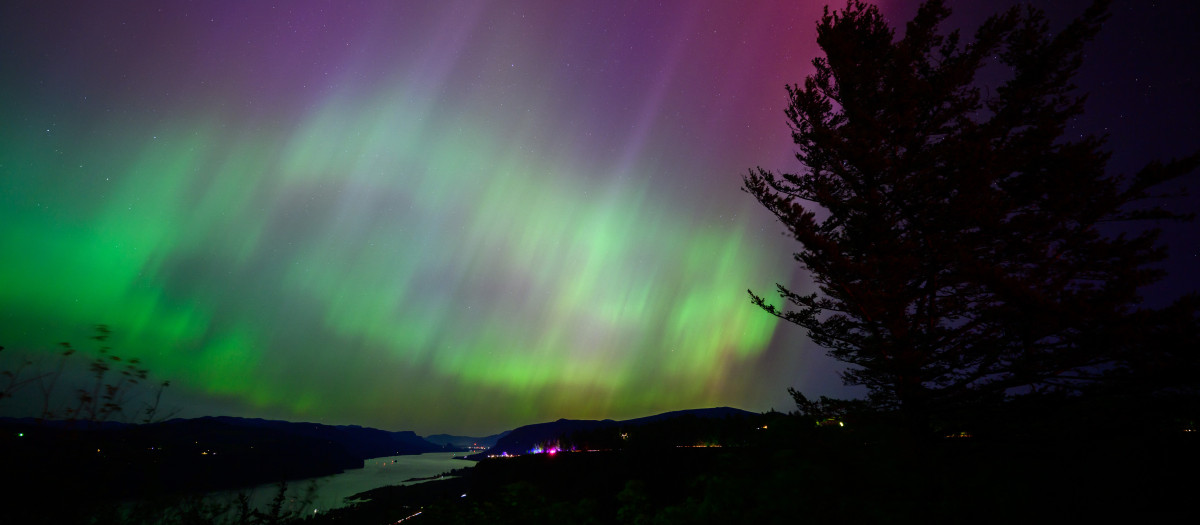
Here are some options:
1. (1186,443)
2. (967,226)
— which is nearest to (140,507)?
(1186,443)

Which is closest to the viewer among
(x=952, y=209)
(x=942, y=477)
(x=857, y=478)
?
(x=942, y=477)

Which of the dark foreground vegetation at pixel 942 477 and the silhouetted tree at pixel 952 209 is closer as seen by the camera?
the dark foreground vegetation at pixel 942 477

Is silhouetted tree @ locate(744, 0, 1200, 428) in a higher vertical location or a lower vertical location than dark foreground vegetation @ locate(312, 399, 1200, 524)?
higher

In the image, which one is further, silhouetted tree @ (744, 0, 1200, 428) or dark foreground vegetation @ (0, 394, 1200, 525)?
silhouetted tree @ (744, 0, 1200, 428)

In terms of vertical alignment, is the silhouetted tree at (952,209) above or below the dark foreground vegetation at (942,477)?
above

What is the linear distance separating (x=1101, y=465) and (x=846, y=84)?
9.28m

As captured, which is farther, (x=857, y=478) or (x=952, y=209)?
(x=952, y=209)

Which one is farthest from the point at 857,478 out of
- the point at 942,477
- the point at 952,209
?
the point at 952,209

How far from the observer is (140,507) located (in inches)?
185

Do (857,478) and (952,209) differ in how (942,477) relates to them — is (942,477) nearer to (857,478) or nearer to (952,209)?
(857,478)

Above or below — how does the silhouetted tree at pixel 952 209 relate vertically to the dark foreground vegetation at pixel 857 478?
above

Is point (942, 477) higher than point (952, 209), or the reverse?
point (952, 209)

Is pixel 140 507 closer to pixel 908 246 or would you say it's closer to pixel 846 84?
pixel 908 246

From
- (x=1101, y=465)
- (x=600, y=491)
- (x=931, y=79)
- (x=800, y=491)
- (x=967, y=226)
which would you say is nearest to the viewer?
(x=1101, y=465)
